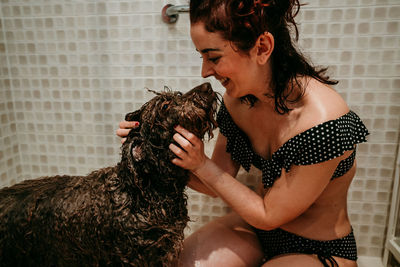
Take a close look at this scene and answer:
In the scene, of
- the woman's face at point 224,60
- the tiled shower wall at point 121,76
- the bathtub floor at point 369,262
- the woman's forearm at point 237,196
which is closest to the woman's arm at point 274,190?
the woman's forearm at point 237,196

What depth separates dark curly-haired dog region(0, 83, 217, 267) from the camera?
108 cm

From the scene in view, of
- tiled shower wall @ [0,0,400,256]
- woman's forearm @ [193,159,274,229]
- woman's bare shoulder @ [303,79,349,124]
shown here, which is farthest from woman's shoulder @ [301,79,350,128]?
tiled shower wall @ [0,0,400,256]

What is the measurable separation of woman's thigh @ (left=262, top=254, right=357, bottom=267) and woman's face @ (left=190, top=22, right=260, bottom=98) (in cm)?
→ 80

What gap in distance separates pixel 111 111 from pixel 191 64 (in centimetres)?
62

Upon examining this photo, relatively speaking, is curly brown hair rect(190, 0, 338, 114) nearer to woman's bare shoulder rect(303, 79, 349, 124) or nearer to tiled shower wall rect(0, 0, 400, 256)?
woman's bare shoulder rect(303, 79, 349, 124)

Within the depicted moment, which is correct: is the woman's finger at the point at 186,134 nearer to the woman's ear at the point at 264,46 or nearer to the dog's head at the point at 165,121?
the dog's head at the point at 165,121

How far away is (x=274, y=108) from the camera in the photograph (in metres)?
1.39

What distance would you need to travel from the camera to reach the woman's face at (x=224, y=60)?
3.49 ft

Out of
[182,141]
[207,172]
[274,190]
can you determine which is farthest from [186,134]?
[274,190]

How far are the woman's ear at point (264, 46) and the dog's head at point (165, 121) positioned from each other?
0.78 ft

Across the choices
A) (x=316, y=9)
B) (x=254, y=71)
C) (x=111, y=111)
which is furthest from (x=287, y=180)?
(x=111, y=111)

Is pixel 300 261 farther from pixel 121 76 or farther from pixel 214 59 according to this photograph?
pixel 121 76

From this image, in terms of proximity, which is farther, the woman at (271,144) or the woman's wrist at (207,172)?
the woman's wrist at (207,172)

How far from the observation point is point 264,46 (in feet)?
3.66
